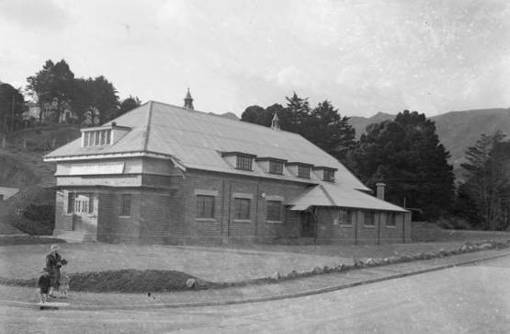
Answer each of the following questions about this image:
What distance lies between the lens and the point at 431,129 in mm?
76438

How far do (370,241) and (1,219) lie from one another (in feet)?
85.4

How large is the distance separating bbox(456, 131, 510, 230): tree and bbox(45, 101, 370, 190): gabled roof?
28955mm

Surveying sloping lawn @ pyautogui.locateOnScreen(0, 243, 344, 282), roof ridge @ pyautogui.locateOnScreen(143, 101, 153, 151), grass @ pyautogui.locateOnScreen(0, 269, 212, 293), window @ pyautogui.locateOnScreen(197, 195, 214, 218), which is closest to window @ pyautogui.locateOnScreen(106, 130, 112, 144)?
roof ridge @ pyautogui.locateOnScreen(143, 101, 153, 151)

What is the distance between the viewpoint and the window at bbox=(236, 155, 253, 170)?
130ft

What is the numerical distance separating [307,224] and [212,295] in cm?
2808

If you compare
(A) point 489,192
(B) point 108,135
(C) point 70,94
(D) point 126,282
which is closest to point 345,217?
(B) point 108,135

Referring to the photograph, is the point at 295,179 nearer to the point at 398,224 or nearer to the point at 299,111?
the point at 398,224

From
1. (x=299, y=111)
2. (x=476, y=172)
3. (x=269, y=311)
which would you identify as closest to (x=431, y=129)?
(x=476, y=172)

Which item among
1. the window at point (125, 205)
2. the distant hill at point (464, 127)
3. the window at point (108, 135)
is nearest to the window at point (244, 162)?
the window at point (125, 205)

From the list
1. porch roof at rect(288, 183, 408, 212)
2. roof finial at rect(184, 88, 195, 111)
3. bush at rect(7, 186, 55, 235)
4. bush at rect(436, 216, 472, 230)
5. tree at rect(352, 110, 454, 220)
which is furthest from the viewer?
tree at rect(352, 110, 454, 220)

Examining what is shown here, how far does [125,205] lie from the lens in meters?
35.7

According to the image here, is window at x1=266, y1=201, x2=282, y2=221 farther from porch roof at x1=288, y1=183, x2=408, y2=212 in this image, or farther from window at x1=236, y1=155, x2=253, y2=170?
window at x1=236, y1=155, x2=253, y2=170

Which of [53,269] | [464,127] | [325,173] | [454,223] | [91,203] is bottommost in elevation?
[53,269]

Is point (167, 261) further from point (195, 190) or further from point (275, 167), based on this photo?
point (275, 167)
